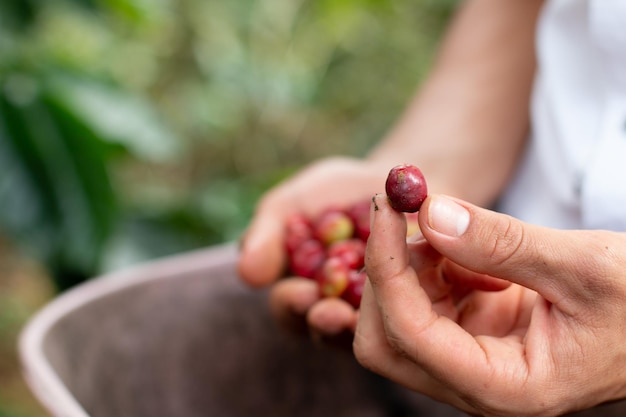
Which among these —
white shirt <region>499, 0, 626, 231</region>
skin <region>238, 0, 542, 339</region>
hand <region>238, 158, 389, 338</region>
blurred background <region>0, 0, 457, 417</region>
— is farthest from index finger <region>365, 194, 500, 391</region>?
blurred background <region>0, 0, 457, 417</region>

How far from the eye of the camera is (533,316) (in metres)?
0.68

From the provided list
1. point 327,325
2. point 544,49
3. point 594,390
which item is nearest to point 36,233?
point 327,325

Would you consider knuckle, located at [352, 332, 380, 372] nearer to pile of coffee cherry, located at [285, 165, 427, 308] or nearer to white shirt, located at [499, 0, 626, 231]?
pile of coffee cherry, located at [285, 165, 427, 308]

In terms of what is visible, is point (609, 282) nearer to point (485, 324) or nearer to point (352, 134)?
point (485, 324)

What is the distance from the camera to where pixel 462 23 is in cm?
143

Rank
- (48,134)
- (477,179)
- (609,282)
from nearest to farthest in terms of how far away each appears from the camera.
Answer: (609,282), (477,179), (48,134)

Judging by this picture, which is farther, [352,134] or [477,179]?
[352,134]

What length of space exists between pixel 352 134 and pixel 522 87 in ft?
7.94

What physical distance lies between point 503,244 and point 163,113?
268 centimetres

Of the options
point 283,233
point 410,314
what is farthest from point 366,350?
point 283,233

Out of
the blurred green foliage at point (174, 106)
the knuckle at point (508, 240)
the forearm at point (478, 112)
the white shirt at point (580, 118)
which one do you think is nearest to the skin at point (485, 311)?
the knuckle at point (508, 240)

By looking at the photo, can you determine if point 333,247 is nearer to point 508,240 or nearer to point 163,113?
point 508,240

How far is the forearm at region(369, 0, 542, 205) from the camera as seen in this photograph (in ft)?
4.09

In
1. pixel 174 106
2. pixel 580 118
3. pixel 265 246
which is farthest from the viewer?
pixel 174 106
